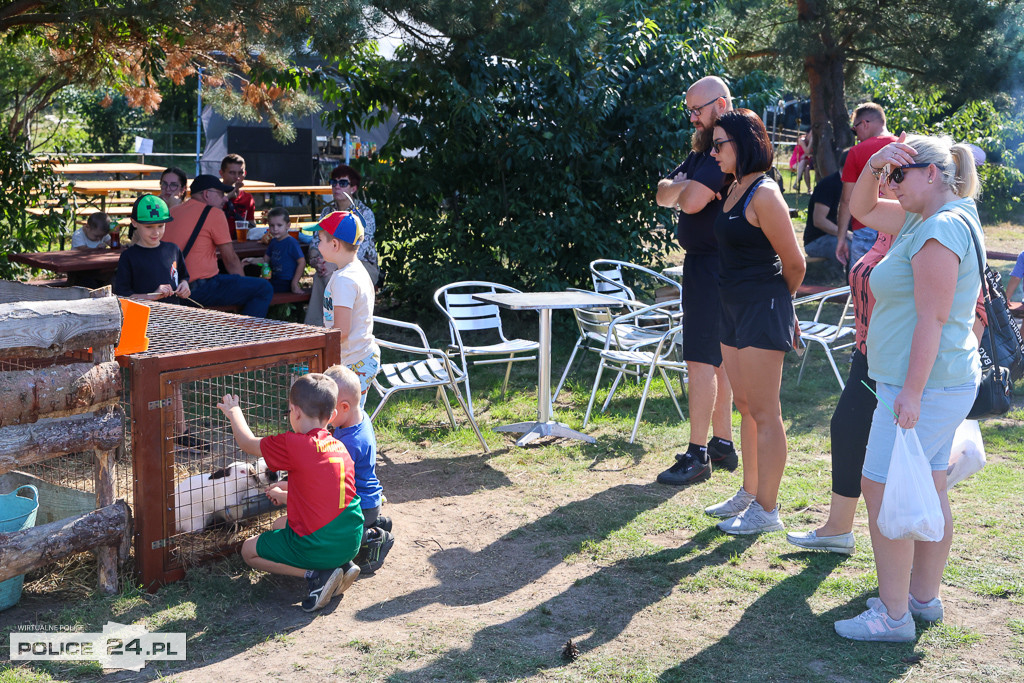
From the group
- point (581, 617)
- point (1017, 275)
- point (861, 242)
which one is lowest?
point (581, 617)

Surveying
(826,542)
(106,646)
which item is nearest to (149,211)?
(106,646)

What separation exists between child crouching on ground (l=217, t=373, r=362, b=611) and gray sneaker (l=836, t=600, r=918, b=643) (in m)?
1.78

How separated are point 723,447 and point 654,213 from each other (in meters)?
3.84

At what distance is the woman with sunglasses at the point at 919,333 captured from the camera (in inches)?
114

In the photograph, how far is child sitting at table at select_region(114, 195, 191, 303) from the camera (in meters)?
5.50

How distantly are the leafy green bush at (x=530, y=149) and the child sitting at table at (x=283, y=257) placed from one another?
1023 mm

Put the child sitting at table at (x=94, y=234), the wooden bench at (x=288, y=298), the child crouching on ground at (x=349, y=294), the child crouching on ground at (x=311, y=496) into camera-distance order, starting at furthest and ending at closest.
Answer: the child sitting at table at (x=94, y=234) → the wooden bench at (x=288, y=298) → the child crouching on ground at (x=349, y=294) → the child crouching on ground at (x=311, y=496)

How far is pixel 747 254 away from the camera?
3.91 metres

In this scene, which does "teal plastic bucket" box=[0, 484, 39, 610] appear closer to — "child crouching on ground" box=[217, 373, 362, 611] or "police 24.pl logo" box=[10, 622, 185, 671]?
"police 24.pl logo" box=[10, 622, 185, 671]

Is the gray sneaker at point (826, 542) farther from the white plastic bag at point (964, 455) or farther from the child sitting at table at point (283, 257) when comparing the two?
the child sitting at table at point (283, 257)

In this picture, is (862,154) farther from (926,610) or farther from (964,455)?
(926,610)

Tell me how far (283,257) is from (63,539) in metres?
4.54

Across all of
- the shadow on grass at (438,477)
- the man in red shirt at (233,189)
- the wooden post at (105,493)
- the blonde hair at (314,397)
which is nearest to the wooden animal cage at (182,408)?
the wooden post at (105,493)

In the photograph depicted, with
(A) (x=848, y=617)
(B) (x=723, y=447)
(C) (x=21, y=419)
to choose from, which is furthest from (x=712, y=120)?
(C) (x=21, y=419)
